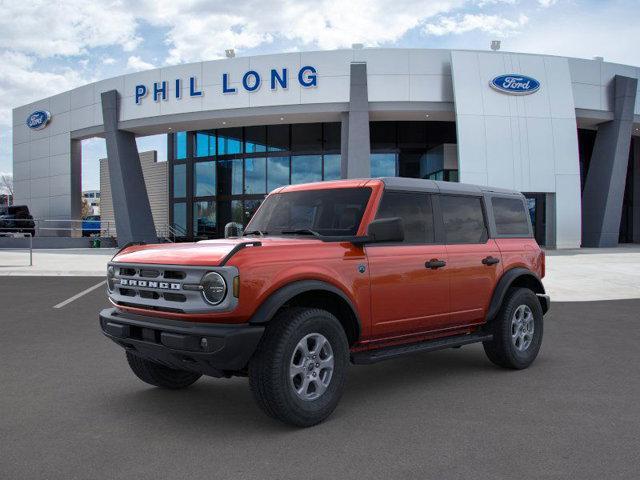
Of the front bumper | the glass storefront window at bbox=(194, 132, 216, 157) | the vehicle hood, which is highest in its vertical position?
the glass storefront window at bbox=(194, 132, 216, 157)

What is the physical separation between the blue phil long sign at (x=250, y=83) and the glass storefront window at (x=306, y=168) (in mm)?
6111

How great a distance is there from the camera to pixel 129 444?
3.87 metres

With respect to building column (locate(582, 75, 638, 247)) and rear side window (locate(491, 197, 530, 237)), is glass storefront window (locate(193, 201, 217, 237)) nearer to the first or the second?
building column (locate(582, 75, 638, 247))

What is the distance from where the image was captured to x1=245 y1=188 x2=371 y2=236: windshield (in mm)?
5055

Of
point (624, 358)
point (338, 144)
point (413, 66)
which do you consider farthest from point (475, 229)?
point (338, 144)

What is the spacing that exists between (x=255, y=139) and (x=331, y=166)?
4883 mm

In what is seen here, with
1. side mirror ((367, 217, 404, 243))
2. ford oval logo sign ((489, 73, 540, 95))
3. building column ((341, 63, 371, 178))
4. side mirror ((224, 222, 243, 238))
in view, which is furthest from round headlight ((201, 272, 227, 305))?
ford oval logo sign ((489, 73, 540, 95))

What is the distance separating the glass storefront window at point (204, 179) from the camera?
3400cm

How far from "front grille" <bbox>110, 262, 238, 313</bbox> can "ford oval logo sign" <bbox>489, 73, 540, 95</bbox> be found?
23.8 metres

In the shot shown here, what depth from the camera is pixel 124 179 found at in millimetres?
29250

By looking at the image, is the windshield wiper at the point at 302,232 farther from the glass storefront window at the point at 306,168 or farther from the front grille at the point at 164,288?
the glass storefront window at the point at 306,168

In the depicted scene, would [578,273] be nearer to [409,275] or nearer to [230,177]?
[409,275]

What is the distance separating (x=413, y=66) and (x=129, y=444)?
935 inches

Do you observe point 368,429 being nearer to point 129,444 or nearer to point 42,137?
point 129,444
